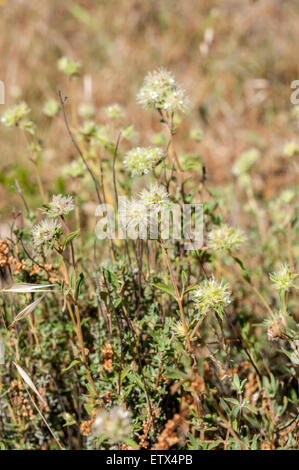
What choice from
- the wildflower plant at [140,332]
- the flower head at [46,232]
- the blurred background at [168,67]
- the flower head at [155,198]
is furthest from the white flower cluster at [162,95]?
the blurred background at [168,67]

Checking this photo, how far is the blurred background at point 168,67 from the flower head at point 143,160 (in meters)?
1.43

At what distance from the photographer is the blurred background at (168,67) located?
A: 3.07 meters

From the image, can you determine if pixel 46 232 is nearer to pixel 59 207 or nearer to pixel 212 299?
pixel 59 207

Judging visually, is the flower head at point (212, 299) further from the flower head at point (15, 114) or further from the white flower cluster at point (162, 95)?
the flower head at point (15, 114)

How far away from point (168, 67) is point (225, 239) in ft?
9.18

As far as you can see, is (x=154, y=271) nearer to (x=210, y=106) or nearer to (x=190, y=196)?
(x=190, y=196)

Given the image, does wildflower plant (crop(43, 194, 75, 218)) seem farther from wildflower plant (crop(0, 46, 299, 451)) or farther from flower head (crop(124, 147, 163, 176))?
flower head (crop(124, 147, 163, 176))

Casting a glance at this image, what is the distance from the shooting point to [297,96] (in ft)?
9.36

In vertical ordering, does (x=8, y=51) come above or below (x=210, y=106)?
above

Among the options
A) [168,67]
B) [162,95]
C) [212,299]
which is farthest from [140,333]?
[168,67]

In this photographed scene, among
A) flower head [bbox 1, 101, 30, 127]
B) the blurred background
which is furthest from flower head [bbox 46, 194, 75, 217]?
the blurred background

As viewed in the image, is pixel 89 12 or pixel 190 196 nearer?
pixel 190 196
